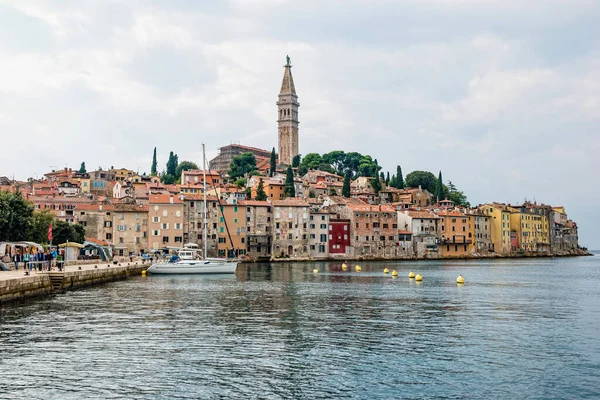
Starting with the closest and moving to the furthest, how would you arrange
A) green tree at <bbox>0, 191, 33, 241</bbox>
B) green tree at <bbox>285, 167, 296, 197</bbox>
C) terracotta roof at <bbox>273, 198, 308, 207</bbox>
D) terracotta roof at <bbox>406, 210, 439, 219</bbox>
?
1. green tree at <bbox>0, 191, 33, 241</bbox>
2. terracotta roof at <bbox>273, 198, 308, 207</bbox>
3. terracotta roof at <bbox>406, 210, 439, 219</bbox>
4. green tree at <bbox>285, 167, 296, 197</bbox>

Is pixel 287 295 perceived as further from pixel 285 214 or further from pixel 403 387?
pixel 285 214

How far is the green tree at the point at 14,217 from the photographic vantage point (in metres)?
51.4

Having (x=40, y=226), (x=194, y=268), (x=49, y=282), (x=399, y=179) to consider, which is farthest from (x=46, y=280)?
(x=399, y=179)

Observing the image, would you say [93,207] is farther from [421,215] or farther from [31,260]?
[421,215]

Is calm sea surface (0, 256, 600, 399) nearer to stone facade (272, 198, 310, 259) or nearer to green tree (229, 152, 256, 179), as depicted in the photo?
stone facade (272, 198, 310, 259)

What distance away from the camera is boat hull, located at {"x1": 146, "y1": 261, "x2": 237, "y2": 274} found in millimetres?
59562

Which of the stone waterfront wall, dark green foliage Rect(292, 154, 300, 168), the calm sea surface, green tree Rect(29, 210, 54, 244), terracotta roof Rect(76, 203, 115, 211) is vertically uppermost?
dark green foliage Rect(292, 154, 300, 168)

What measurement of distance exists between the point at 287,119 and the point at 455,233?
7790 centimetres

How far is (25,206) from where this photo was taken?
176 ft

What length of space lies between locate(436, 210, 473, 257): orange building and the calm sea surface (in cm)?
8511

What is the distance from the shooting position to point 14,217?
5219 centimetres

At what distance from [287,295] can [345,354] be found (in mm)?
19202

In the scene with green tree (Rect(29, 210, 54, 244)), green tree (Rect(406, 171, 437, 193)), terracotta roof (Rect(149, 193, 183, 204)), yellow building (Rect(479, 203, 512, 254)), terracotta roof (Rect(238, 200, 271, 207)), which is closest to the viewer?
green tree (Rect(29, 210, 54, 244))

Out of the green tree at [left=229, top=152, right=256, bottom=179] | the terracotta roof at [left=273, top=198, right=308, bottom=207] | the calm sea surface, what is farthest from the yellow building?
the calm sea surface
